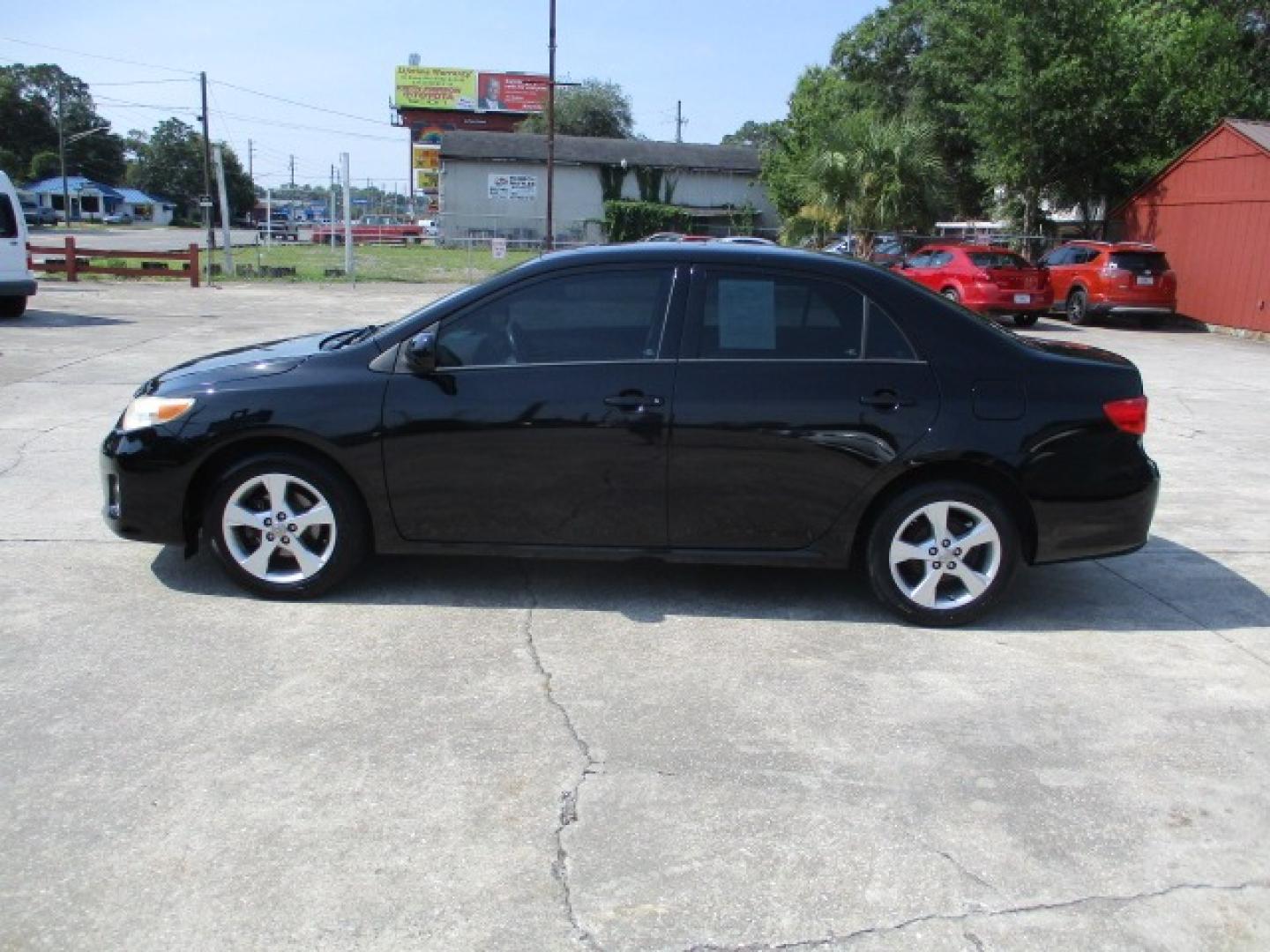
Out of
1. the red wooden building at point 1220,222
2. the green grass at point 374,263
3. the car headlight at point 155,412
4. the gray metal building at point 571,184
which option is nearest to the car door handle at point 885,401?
the car headlight at point 155,412

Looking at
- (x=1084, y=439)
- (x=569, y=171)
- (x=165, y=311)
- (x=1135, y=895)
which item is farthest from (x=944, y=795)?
(x=569, y=171)

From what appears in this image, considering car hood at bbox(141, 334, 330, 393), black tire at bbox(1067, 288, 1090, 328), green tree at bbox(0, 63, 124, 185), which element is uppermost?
green tree at bbox(0, 63, 124, 185)

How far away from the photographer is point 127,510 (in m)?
5.04

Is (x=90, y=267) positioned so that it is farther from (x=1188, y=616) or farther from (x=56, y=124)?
(x=56, y=124)

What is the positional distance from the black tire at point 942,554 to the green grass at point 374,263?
66.5ft

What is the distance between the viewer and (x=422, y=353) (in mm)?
4809

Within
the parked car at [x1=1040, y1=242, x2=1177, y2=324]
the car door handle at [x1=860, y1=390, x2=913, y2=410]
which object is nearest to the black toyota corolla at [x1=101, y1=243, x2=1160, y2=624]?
the car door handle at [x1=860, y1=390, x2=913, y2=410]

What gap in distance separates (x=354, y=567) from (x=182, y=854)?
2.08 m

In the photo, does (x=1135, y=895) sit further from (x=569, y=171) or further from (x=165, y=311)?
(x=569, y=171)

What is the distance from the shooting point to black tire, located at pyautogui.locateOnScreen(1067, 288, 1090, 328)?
21312 millimetres

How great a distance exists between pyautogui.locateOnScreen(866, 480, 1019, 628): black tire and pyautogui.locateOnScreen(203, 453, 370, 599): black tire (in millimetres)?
2397

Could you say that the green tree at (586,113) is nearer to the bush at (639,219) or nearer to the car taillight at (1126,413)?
the bush at (639,219)

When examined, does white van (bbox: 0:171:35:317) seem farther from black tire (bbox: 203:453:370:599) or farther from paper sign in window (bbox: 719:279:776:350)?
paper sign in window (bbox: 719:279:776:350)

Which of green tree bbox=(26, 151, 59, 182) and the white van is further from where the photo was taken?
green tree bbox=(26, 151, 59, 182)
